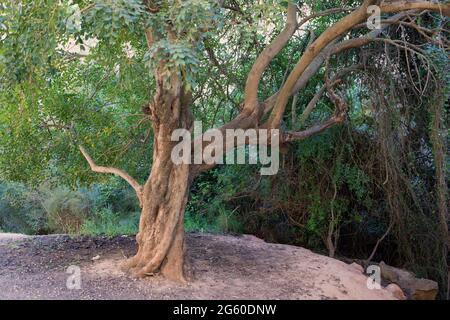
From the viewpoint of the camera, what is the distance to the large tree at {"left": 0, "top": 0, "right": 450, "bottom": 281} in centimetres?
436

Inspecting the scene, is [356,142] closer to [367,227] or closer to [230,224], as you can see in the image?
[367,227]

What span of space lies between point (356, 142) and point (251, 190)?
1.90 meters

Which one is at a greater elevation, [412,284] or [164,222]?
[164,222]

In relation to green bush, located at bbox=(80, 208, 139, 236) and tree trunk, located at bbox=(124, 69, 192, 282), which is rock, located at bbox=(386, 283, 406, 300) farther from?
green bush, located at bbox=(80, 208, 139, 236)

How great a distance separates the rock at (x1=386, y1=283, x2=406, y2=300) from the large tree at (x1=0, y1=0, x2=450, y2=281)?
7.20 feet

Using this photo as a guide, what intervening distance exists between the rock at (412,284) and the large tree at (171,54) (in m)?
2.40

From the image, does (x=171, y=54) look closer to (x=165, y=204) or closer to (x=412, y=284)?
(x=165, y=204)

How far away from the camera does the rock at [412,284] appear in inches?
282

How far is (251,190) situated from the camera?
9156 mm

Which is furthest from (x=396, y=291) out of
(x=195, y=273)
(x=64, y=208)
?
(x=64, y=208)

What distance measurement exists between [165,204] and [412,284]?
3.63 metres

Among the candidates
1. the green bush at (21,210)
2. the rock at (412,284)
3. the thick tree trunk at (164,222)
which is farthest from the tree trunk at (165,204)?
the green bush at (21,210)

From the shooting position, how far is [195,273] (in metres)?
6.28

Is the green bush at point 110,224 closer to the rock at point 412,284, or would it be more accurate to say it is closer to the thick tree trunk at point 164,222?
the thick tree trunk at point 164,222
